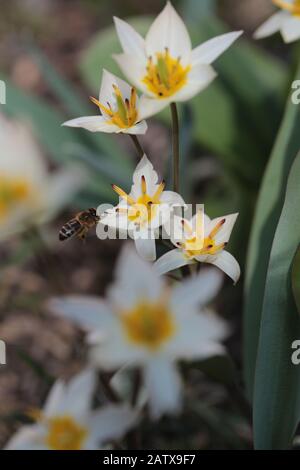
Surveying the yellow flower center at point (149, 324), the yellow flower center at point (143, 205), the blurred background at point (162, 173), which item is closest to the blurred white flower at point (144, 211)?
the yellow flower center at point (143, 205)

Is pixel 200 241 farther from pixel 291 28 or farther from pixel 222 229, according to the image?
pixel 291 28

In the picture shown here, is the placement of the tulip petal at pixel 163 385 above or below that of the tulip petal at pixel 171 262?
below

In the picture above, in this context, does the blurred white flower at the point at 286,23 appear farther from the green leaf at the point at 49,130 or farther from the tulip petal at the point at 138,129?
the green leaf at the point at 49,130

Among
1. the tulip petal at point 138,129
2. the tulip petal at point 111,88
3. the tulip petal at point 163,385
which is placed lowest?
the tulip petal at point 163,385

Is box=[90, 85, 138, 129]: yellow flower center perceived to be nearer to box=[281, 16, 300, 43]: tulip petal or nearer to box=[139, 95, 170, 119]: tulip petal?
box=[139, 95, 170, 119]: tulip petal

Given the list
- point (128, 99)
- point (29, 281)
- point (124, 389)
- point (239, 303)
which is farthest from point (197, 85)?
point (29, 281)

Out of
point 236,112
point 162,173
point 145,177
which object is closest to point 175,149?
point 145,177
